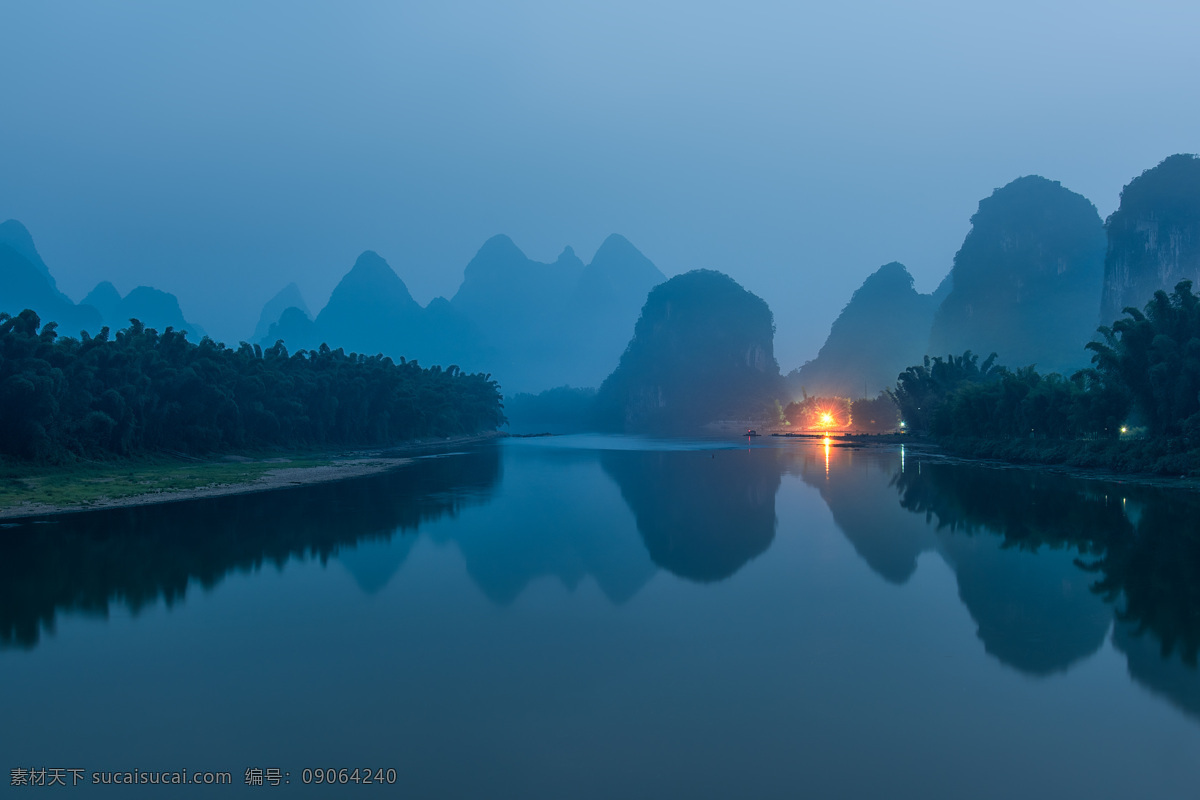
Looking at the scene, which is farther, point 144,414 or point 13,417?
point 144,414

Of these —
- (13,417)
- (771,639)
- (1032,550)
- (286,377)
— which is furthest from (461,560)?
(286,377)

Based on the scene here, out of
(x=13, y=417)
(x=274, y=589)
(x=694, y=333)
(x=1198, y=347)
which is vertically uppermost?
(x=694, y=333)

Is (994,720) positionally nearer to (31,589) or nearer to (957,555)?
(957,555)

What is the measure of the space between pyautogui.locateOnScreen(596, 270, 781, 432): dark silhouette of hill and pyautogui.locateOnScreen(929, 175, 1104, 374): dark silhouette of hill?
40.0 metres

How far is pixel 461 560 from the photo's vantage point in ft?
55.9

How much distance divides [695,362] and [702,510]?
145833 mm

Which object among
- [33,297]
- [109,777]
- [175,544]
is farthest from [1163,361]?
Answer: [33,297]

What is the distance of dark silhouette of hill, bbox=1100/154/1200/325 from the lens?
98.1 metres

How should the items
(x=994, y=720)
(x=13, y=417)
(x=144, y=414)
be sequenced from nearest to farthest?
1. (x=994, y=720)
2. (x=13, y=417)
3. (x=144, y=414)

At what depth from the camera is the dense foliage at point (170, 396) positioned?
100 ft

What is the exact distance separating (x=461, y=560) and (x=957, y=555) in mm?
11641

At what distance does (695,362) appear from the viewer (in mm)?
169625

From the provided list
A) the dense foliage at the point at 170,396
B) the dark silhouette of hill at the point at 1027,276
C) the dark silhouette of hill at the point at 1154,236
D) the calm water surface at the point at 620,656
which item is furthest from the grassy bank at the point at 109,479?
the dark silhouette of hill at the point at 1027,276

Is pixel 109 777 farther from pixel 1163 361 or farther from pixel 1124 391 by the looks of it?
pixel 1124 391
